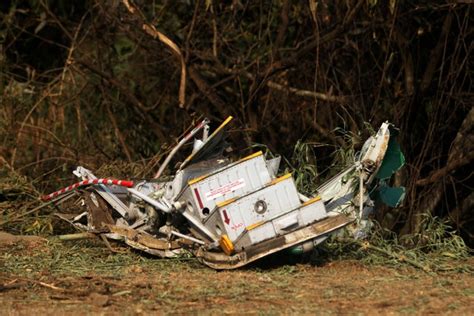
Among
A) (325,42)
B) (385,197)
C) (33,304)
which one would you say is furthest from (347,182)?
(325,42)

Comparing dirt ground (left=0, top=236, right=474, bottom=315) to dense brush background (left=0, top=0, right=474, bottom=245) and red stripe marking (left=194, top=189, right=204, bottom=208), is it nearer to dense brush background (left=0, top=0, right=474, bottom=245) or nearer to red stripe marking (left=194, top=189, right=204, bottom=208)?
red stripe marking (left=194, top=189, right=204, bottom=208)

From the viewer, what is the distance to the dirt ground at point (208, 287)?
595 centimetres

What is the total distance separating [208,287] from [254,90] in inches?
207

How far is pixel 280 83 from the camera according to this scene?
1183cm

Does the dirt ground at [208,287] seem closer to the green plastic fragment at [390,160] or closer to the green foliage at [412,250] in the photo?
the green foliage at [412,250]

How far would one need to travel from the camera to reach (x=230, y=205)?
718 centimetres

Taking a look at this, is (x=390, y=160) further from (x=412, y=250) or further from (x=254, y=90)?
(x=254, y=90)

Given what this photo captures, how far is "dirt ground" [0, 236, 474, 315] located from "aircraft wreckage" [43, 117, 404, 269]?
19 centimetres

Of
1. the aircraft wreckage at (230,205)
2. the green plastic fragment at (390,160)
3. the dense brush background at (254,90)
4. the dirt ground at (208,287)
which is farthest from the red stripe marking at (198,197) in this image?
the dense brush background at (254,90)

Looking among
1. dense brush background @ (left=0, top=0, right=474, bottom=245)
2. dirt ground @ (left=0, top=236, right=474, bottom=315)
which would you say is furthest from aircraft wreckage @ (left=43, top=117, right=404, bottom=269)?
dense brush background @ (left=0, top=0, right=474, bottom=245)

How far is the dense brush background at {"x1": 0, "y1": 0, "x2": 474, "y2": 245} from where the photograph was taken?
10.9 metres

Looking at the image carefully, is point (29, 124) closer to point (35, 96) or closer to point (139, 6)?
point (35, 96)

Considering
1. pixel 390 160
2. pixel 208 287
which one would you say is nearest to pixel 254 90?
pixel 390 160

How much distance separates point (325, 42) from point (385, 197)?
3.50m
